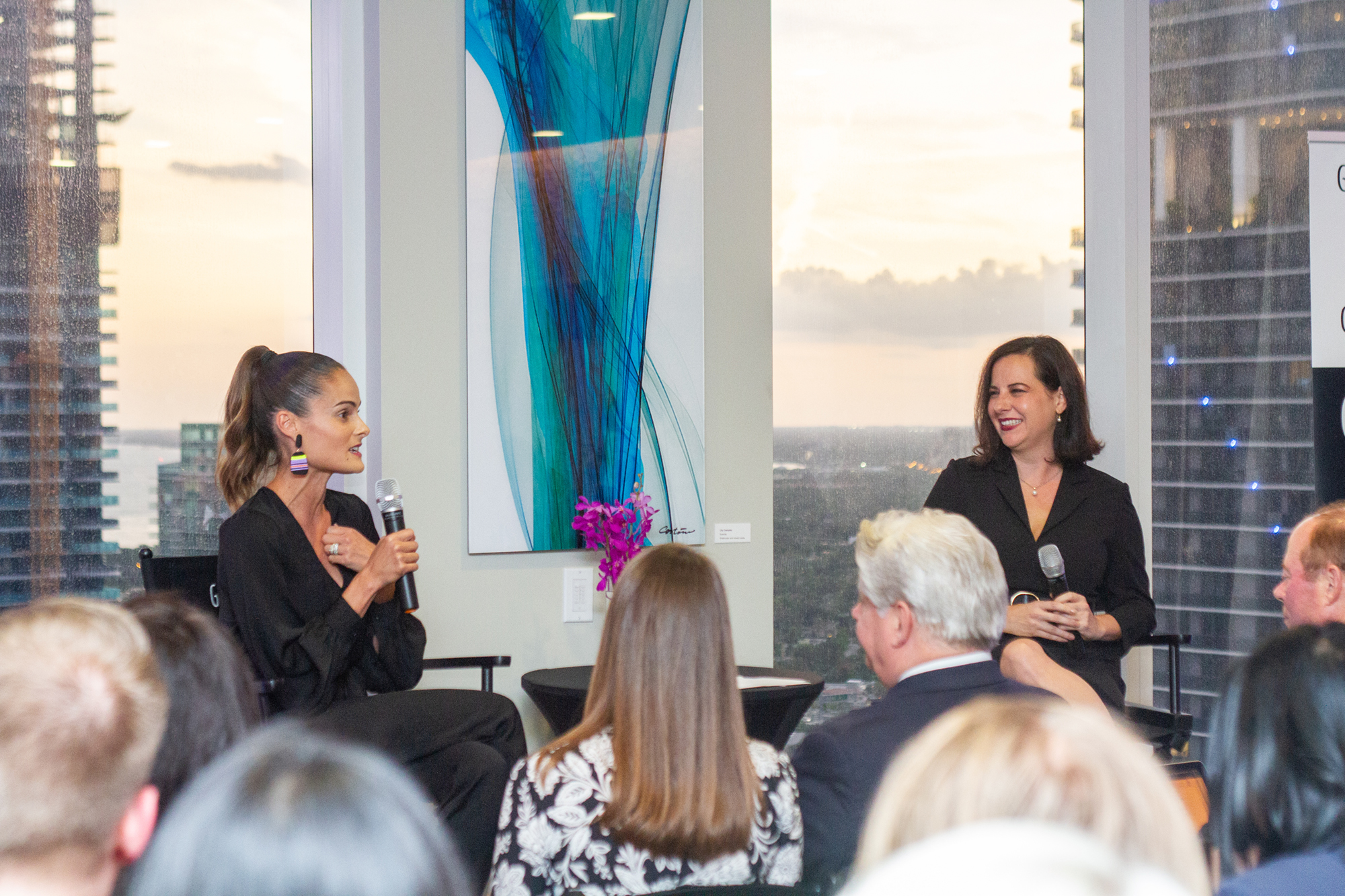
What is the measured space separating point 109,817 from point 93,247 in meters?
2.98

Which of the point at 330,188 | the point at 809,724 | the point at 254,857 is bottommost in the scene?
the point at 809,724

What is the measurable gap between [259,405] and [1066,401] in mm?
2457

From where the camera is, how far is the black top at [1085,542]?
346 cm

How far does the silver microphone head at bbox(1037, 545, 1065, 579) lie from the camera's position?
303cm

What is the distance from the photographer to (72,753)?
2.96 ft

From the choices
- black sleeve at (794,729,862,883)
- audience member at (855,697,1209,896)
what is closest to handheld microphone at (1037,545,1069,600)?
black sleeve at (794,729,862,883)

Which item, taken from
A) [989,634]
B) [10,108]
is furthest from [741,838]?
[10,108]

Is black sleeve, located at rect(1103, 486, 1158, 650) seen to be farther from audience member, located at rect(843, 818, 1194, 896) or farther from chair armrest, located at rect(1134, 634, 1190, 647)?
audience member, located at rect(843, 818, 1194, 896)

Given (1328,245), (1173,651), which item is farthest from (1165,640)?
(1328,245)

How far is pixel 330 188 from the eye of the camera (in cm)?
373

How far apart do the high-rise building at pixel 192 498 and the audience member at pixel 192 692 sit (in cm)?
224

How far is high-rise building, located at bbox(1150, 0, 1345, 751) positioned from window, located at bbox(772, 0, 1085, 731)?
1.18 feet

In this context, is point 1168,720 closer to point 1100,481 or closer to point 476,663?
point 1100,481

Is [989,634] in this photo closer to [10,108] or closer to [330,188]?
[330,188]
